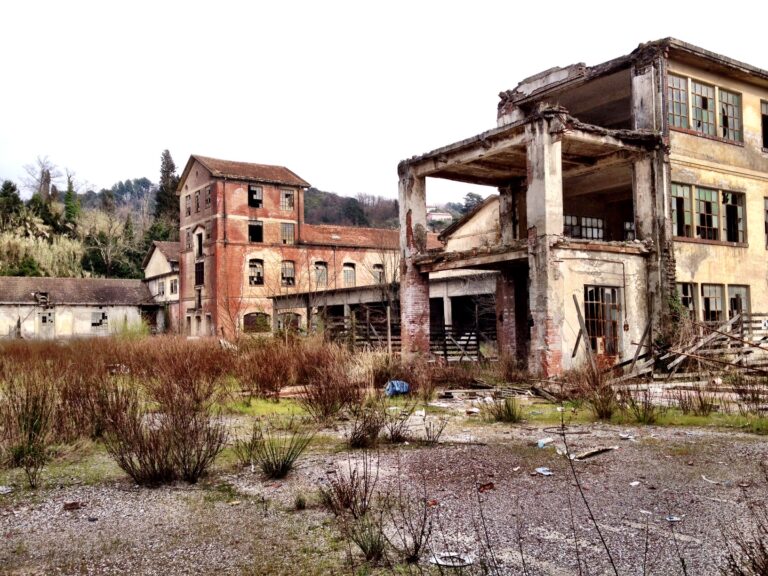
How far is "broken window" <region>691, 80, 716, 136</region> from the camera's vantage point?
1891cm

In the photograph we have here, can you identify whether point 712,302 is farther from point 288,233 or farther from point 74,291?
point 74,291

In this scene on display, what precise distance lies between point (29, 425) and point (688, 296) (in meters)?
16.5

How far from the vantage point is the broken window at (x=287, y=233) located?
41.2 meters

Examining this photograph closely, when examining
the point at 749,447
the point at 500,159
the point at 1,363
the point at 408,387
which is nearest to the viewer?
the point at 749,447

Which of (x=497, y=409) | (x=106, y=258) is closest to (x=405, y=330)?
(x=497, y=409)

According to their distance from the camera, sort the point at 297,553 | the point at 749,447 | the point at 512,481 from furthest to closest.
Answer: the point at 749,447 → the point at 512,481 → the point at 297,553

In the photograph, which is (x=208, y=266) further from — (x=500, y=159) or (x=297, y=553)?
(x=297, y=553)

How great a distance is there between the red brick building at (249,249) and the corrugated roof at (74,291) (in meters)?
6.54

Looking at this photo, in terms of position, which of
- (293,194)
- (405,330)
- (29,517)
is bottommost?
(29,517)

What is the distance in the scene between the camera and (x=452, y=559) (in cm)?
447

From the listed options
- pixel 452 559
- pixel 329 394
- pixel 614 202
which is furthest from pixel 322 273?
pixel 452 559

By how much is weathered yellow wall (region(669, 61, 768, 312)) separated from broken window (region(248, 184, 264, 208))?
27008 mm

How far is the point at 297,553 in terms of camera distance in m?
4.73

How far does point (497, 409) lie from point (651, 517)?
540cm
